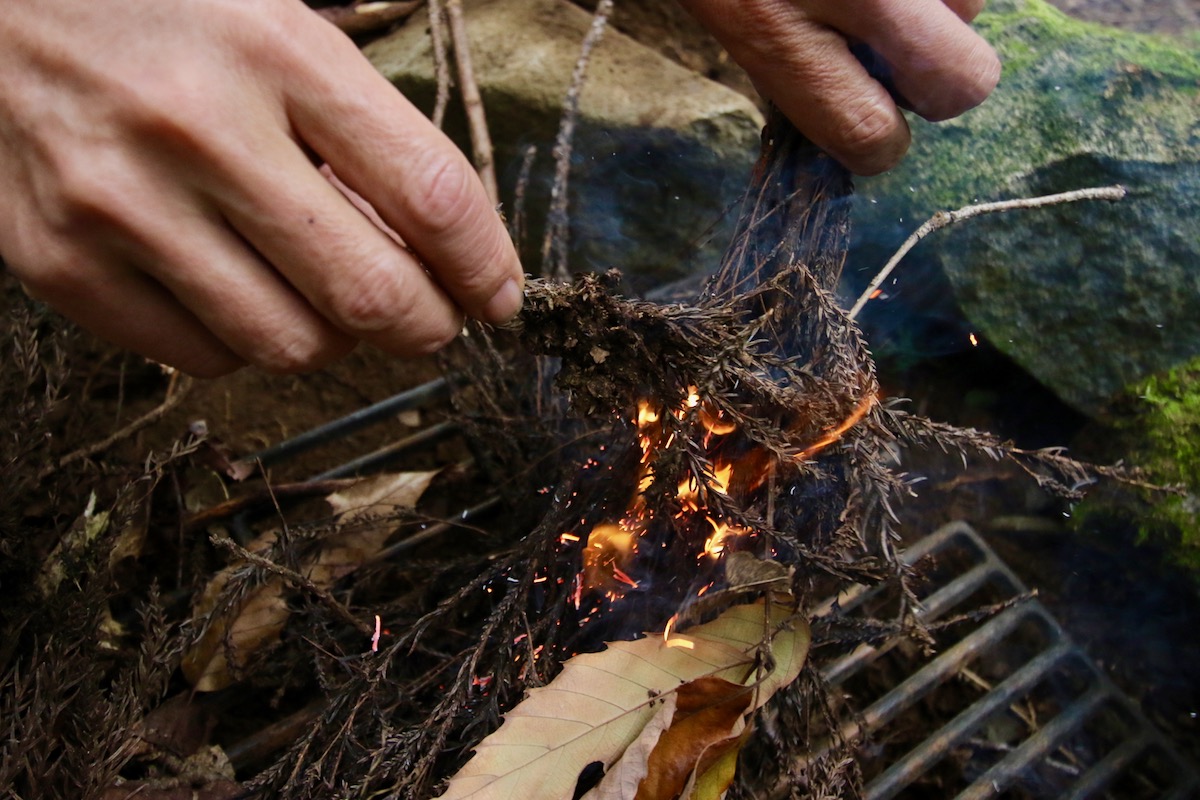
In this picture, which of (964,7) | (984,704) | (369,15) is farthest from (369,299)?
(369,15)

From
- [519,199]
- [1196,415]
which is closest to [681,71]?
[519,199]

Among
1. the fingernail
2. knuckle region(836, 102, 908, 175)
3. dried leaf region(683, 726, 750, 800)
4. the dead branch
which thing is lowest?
dried leaf region(683, 726, 750, 800)

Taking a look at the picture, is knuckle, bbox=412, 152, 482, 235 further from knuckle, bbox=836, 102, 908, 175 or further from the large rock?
the large rock

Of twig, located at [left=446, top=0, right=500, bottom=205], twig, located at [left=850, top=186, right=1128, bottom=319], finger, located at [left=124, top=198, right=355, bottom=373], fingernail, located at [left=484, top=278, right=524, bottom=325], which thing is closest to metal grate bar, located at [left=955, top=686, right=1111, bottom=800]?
twig, located at [left=850, top=186, right=1128, bottom=319]

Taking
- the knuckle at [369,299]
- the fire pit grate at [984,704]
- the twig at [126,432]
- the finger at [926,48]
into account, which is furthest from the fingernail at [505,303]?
the twig at [126,432]

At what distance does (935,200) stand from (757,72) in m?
1.13

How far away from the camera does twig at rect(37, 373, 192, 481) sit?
2.11 metres

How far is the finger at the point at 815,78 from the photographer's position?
1.53 m

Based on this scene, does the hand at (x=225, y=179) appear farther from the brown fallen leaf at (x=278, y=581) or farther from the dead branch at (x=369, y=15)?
the dead branch at (x=369, y=15)

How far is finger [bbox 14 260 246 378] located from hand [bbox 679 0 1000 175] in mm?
1104

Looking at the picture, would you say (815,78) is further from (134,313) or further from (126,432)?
(126,432)

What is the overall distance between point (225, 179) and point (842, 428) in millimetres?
1045

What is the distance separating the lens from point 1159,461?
210 cm

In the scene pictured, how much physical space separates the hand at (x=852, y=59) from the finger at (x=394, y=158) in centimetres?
71
